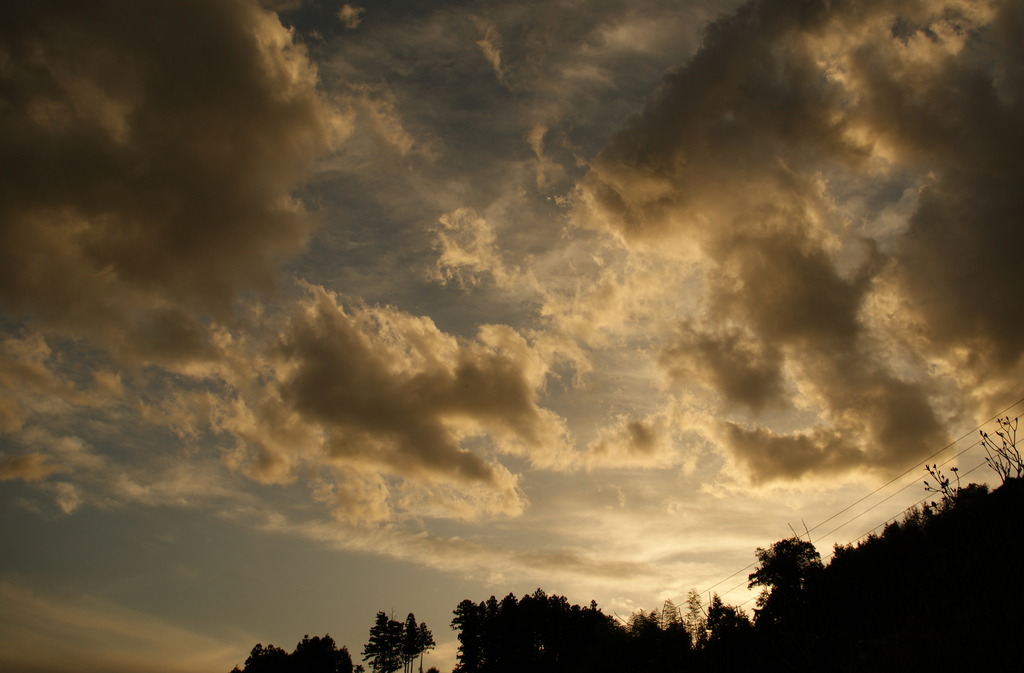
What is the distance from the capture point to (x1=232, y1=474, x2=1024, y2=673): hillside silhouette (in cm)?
1838

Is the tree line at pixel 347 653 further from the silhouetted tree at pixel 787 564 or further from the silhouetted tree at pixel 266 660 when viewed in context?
the silhouetted tree at pixel 787 564

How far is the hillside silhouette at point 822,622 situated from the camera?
18375 millimetres

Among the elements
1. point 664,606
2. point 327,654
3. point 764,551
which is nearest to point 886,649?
point 664,606

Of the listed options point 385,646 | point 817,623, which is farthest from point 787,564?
point 385,646

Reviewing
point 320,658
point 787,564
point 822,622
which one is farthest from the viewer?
point 320,658

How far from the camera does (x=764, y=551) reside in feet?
335

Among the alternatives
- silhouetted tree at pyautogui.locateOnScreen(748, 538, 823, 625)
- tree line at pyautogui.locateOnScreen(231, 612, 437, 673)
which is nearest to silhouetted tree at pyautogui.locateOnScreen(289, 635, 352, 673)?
tree line at pyautogui.locateOnScreen(231, 612, 437, 673)

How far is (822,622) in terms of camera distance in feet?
229

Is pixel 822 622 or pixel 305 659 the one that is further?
pixel 305 659

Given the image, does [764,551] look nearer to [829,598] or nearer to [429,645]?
[829,598]

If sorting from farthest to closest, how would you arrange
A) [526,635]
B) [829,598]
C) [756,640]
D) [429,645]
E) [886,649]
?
[429,645] < [526,635] < [829,598] < [756,640] < [886,649]

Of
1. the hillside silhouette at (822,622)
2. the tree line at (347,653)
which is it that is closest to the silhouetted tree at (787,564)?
the hillside silhouette at (822,622)

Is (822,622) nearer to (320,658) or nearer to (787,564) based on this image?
(787,564)

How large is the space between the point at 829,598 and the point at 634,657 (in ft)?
96.4
